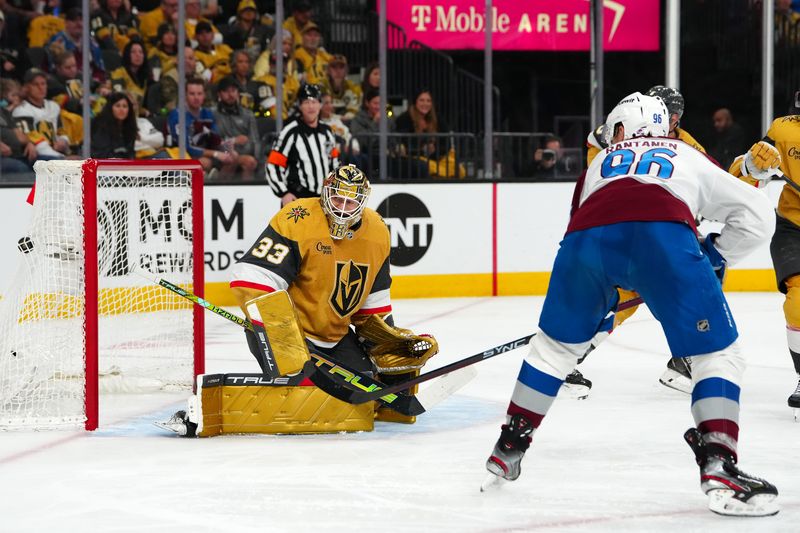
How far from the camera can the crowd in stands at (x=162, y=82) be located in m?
6.94

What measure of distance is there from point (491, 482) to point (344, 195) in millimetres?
997

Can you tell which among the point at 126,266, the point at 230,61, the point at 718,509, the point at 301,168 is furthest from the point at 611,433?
the point at 230,61

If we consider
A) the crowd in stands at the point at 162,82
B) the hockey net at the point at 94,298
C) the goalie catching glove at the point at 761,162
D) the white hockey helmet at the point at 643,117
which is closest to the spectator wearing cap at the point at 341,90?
the crowd in stands at the point at 162,82

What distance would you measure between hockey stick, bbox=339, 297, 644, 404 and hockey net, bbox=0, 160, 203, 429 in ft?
2.47

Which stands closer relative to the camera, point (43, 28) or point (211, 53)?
point (43, 28)

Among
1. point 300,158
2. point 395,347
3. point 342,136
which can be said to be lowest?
point 395,347

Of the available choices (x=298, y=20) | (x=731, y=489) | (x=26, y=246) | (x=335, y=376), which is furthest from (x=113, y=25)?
(x=731, y=489)

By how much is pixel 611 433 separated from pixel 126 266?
222 centimetres

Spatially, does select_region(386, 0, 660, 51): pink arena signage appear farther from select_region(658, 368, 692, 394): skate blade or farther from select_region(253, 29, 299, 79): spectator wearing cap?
select_region(658, 368, 692, 394): skate blade

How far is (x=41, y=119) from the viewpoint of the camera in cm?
693

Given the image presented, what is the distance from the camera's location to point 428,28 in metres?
8.78

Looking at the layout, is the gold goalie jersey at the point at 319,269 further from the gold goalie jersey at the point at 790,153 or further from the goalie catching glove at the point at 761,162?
the gold goalie jersey at the point at 790,153

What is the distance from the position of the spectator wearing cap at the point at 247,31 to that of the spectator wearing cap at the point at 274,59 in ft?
0.24

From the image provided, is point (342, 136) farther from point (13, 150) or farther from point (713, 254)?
point (713, 254)
